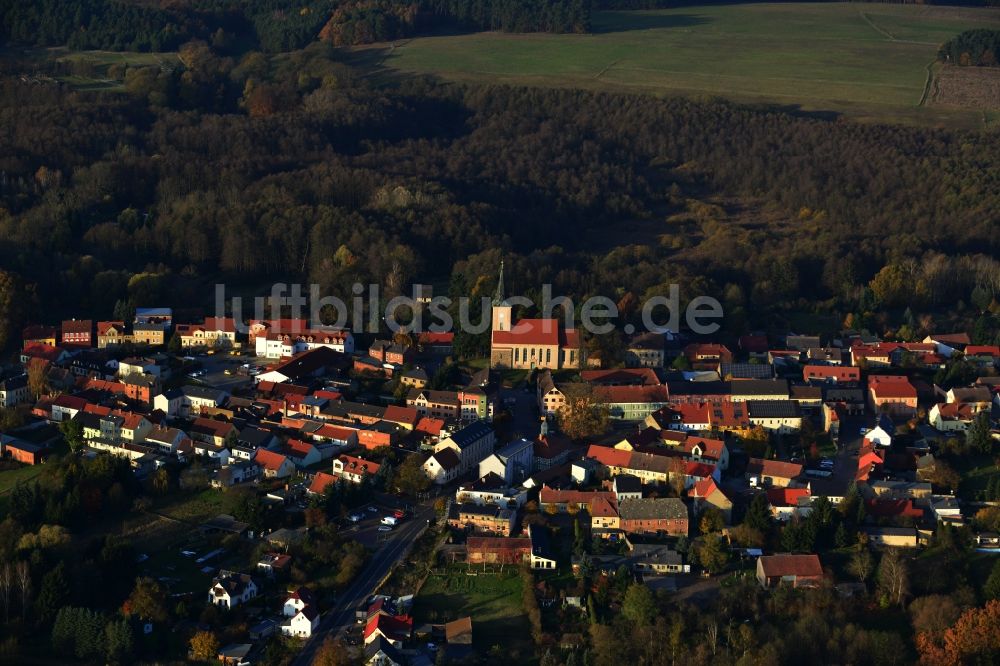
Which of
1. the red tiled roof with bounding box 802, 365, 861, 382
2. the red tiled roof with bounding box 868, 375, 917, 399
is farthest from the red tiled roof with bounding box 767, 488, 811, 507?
the red tiled roof with bounding box 802, 365, 861, 382

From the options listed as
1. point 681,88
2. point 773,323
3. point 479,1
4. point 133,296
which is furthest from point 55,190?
point 479,1

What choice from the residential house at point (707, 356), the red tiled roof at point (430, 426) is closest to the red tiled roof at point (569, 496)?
the red tiled roof at point (430, 426)

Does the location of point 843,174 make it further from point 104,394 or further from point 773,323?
point 104,394

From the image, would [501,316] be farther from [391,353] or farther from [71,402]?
[71,402]

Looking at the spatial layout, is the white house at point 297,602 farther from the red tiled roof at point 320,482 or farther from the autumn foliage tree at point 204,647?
the red tiled roof at point 320,482

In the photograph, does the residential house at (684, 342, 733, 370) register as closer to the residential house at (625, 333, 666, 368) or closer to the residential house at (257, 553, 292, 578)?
the residential house at (625, 333, 666, 368)
